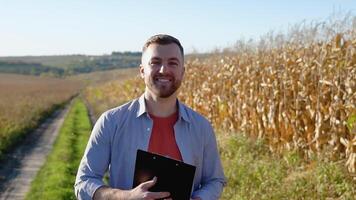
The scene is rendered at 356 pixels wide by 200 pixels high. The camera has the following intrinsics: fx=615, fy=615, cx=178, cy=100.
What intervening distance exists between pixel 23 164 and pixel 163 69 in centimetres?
1137

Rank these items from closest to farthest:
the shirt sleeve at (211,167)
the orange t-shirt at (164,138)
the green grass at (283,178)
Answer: the orange t-shirt at (164,138) < the shirt sleeve at (211,167) < the green grass at (283,178)

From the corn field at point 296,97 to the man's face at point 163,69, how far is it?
4716 millimetres

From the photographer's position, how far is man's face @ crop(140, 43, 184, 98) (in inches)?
136

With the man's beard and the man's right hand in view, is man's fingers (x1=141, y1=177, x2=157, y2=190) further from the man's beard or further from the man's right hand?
the man's beard

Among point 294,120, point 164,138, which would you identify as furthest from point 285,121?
point 164,138

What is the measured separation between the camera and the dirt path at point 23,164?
1096 cm

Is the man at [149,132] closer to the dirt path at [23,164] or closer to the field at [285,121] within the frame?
the field at [285,121]

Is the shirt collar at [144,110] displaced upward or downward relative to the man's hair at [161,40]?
downward

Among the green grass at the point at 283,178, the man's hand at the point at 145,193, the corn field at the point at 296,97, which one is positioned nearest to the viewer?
the man's hand at the point at 145,193

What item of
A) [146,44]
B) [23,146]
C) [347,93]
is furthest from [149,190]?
[23,146]

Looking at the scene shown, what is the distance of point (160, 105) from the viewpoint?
3582mm

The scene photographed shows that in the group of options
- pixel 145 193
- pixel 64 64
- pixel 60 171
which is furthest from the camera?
pixel 64 64

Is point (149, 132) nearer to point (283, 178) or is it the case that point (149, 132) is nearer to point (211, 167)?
point (211, 167)

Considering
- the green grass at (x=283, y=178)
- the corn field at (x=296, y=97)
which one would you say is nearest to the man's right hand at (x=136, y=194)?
the green grass at (x=283, y=178)
